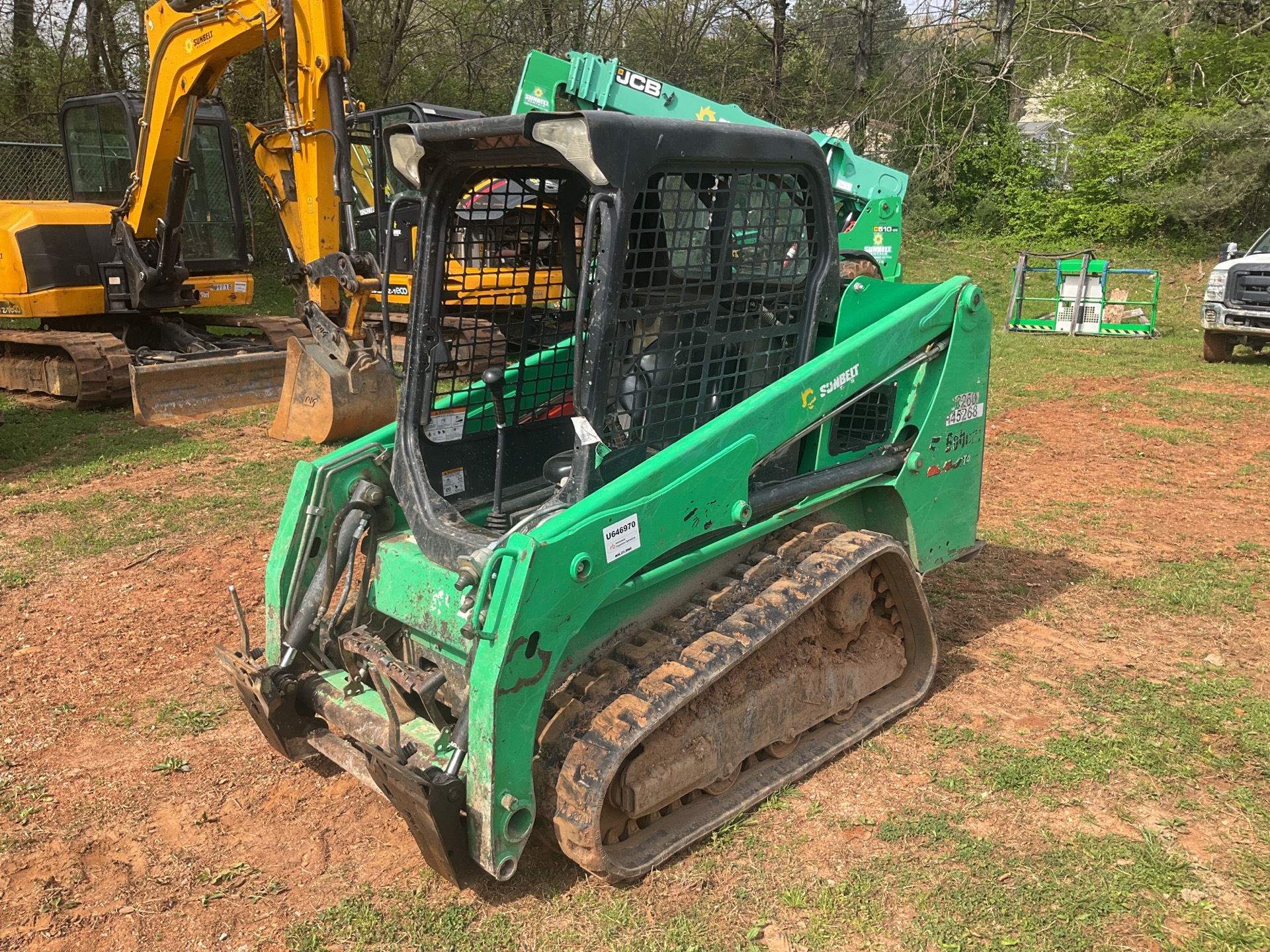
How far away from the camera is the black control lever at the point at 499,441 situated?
344 cm

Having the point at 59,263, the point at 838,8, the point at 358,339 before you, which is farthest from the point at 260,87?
the point at 838,8

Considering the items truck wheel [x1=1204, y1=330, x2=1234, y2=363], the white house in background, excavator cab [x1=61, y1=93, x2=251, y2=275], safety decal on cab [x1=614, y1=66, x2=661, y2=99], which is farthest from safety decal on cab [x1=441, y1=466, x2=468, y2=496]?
the white house in background

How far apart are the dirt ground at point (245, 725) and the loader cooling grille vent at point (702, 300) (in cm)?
144

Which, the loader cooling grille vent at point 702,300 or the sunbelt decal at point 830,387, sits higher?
the loader cooling grille vent at point 702,300

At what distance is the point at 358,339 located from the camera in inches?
324

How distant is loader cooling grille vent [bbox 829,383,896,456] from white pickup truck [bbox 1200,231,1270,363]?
10.1 m

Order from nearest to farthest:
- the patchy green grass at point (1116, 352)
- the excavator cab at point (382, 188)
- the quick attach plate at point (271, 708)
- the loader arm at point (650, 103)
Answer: the quick attach plate at point (271, 708), the loader arm at point (650, 103), the patchy green grass at point (1116, 352), the excavator cab at point (382, 188)

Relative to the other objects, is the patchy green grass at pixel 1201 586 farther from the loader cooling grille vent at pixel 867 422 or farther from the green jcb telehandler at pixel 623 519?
the loader cooling grille vent at pixel 867 422

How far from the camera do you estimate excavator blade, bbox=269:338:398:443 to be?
8055 mm

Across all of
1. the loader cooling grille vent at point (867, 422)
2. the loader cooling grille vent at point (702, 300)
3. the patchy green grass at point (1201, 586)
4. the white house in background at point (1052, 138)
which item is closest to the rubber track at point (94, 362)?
the loader cooling grille vent at point (867, 422)

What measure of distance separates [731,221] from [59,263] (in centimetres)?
881

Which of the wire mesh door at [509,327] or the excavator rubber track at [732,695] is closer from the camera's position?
the excavator rubber track at [732,695]

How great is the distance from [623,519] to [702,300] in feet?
2.75

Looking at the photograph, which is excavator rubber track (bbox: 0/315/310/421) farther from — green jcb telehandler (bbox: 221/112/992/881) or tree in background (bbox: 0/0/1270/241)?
tree in background (bbox: 0/0/1270/241)
